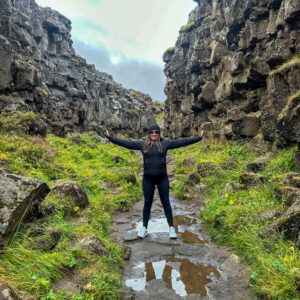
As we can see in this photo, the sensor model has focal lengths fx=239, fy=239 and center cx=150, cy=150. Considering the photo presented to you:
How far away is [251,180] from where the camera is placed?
7887 millimetres

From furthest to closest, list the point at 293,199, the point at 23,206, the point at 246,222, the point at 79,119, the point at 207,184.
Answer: the point at 79,119 → the point at 207,184 → the point at 246,222 → the point at 293,199 → the point at 23,206

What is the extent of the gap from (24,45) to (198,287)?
37999 millimetres

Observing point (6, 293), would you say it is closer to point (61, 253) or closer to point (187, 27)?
point (61, 253)

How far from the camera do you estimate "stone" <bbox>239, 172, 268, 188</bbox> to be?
758 cm

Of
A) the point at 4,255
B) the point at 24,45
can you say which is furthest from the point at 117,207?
the point at 24,45

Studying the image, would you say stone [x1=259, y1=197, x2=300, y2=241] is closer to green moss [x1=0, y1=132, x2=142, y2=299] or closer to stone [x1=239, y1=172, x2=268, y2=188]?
stone [x1=239, y1=172, x2=268, y2=188]

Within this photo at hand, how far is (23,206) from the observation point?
14.9ft

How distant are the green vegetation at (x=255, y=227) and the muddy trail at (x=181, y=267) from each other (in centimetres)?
30

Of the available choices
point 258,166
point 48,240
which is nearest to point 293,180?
point 258,166

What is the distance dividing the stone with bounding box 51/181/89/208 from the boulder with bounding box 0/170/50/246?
1.61 meters

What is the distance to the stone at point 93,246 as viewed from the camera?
15.7 ft

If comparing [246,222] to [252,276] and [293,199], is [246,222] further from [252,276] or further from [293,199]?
[252,276]

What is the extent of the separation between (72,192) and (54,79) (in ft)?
165

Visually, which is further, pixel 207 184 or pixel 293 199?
pixel 207 184
